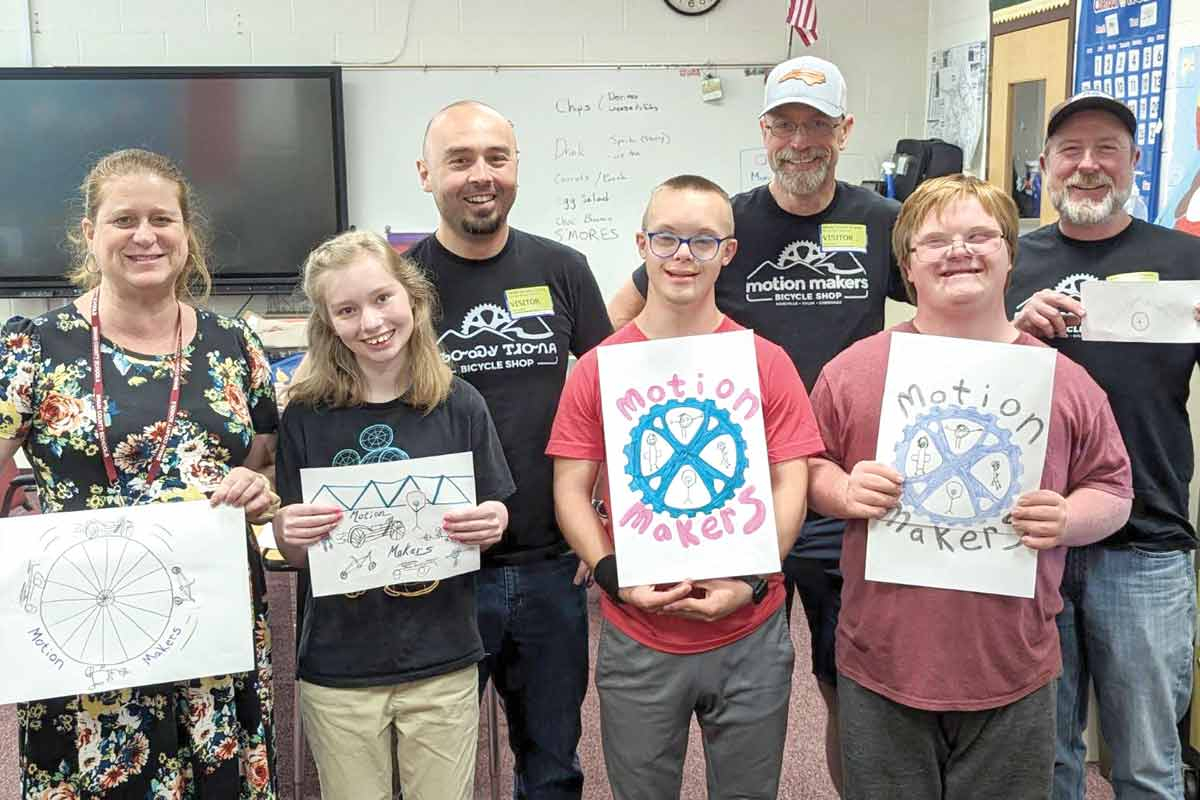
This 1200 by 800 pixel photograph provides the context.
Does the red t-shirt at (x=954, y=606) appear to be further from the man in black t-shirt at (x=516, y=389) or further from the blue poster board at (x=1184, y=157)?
the blue poster board at (x=1184, y=157)

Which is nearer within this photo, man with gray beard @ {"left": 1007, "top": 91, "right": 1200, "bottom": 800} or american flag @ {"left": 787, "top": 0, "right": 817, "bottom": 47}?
man with gray beard @ {"left": 1007, "top": 91, "right": 1200, "bottom": 800}

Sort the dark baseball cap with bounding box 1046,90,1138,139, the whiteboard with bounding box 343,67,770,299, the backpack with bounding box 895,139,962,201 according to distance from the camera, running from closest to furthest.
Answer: the dark baseball cap with bounding box 1046,90,1138,139 → the backpack with bounding box 895,139,962,201 → the whiteboard with bounding box 343,67,770,299

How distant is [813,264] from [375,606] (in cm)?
116

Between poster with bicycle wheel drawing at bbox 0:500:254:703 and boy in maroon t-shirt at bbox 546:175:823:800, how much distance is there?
1.90 feet

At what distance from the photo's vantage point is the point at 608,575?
65.7 inches

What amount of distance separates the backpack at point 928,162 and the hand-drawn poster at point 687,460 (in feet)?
11.8

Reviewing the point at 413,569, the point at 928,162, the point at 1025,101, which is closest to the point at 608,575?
the point at 413,569

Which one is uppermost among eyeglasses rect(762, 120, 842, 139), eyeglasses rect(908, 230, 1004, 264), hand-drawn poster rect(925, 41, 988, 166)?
hand-drawn poster rect(925, 41, 988, 166)

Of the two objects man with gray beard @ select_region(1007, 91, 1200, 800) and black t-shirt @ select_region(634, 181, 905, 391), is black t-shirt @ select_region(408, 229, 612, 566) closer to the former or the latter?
black t-shirt @ select_region(634, 181, 905, 391)

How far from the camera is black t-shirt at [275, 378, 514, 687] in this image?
1.73m

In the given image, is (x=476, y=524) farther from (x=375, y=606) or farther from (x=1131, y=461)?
(x=1131, y=461)

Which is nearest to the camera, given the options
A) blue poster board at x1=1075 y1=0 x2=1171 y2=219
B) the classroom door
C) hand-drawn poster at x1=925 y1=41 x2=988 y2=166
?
blue poster board at x1=1075 y1=0 x2=1171 y2=219

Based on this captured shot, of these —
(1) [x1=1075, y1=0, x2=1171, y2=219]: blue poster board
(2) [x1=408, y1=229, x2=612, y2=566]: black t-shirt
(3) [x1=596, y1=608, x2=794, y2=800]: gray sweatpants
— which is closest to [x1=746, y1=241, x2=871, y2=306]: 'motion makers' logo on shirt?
(2) [x1=408, y1=229, x2=612, y2=566]: black t-shirt

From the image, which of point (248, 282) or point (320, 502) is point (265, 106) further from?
point (320, 502)
